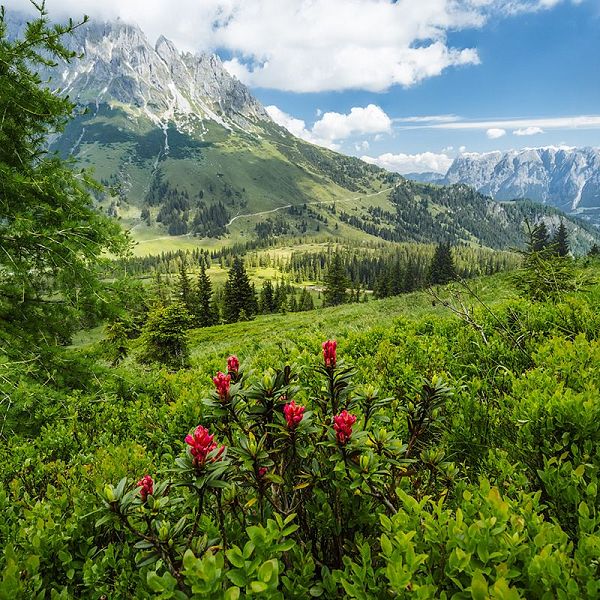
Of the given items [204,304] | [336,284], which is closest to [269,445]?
[204,304]

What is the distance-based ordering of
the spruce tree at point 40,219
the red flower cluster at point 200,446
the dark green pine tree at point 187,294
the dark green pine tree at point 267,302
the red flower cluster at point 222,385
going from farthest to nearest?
the dark green pine tree at point 267,302, the dark green pine tree at point 187,294, the spruce tree at point 40,219, the red flower cluster at point 222,385, the red flower cluster at point 200,446

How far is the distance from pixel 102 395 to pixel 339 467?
21.8 ft

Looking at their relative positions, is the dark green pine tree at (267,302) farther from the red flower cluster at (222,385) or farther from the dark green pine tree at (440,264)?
the red flower cluster at (222,385)

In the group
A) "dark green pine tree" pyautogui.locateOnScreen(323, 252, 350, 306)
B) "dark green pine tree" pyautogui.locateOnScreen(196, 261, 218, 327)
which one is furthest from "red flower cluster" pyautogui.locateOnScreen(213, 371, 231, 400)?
"dark green pine tree" pyautogui.locateOnScreen(323, 252, 350, 306)

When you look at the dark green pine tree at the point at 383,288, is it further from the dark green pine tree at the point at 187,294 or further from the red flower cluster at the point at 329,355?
the red flower cluster at the point at 329,355

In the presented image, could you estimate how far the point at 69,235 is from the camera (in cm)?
873

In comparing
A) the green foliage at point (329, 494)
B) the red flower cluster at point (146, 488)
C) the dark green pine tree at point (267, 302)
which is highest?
the red flower cluster at point (146, 488)

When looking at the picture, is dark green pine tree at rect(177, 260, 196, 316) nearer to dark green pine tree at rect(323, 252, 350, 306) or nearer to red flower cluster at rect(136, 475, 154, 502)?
dark green pine tree at rect(323, 252, 350, 306)

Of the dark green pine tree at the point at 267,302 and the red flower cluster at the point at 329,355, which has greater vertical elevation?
the red flower cluster at the point at 329,355

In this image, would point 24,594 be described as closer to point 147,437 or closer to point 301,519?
point 301,519

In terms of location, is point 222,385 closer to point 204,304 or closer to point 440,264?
point 204,304

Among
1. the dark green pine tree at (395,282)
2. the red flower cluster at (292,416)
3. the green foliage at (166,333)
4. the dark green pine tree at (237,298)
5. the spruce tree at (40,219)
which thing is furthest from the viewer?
the dark green pine tree at (395,282)

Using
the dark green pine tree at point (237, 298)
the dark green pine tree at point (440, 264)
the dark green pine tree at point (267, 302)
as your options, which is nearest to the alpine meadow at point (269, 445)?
the dark green pine tree at point (237, 298)

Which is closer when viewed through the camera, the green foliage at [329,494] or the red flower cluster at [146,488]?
the green foliage at [329,494]
